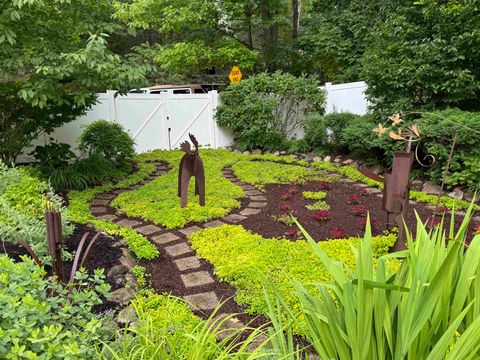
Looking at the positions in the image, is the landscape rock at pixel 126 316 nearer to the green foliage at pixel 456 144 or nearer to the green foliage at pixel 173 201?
the green foliage at pixel 173 201

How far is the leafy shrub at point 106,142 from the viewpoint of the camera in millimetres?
6492

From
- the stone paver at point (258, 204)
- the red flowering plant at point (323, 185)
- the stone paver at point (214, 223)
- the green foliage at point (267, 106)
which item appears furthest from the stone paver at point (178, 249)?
the green foliage at point (267, 106)

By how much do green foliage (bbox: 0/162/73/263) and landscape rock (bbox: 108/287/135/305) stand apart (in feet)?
1.34

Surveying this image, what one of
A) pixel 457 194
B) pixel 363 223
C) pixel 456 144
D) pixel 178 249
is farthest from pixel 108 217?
pixel 456 144

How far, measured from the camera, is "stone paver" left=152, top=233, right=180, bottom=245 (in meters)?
3.66

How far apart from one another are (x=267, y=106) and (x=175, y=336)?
769cm

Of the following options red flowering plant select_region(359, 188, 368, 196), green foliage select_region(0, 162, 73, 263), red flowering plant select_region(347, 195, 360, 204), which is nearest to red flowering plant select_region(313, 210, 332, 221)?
red flowering plant select_region(347, 195, 360, 204)

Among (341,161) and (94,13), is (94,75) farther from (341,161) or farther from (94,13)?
(341,161)

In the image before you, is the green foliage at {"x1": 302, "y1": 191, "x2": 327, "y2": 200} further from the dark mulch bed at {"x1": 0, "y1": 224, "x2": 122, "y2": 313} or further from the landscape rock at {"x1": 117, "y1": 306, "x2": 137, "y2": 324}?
the landscape rock at {"x1": 117, "y1": 306, "x2": 137, "y2": 324}

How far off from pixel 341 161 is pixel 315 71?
6.22m

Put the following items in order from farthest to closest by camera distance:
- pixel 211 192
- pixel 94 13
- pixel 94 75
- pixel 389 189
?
pixel 211 192, pixel 94 13, pixel 94 75, pixel 389 189

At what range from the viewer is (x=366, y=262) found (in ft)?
4.31

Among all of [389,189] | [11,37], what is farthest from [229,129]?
[389,189]

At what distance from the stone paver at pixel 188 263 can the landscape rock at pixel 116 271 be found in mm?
466
